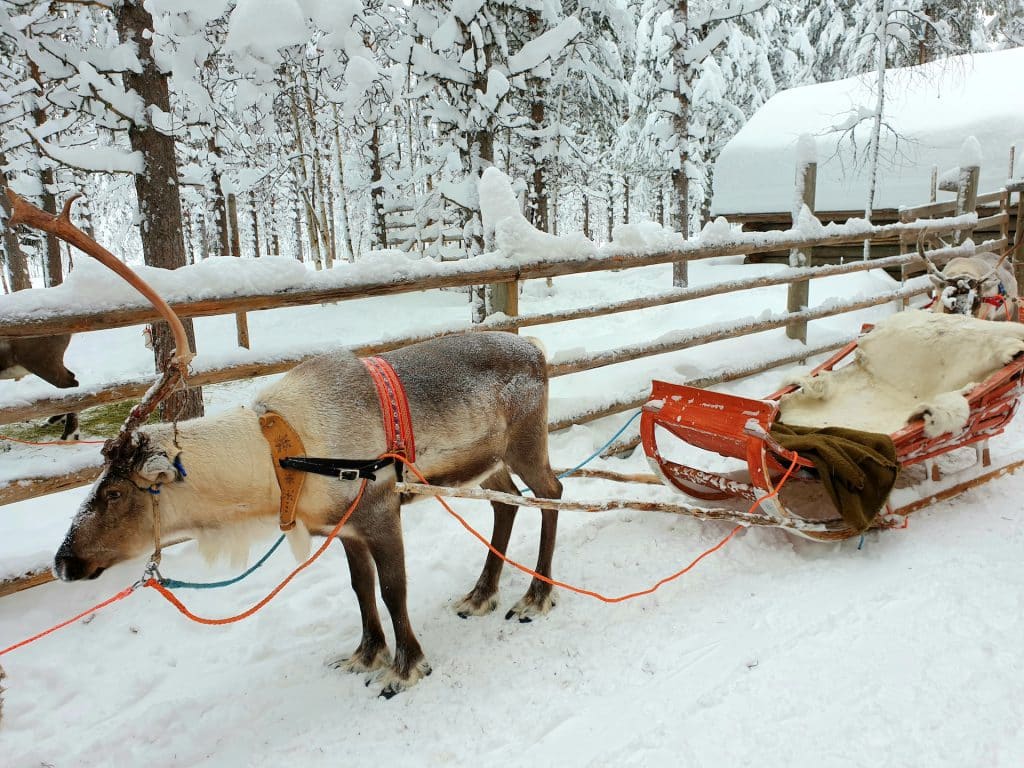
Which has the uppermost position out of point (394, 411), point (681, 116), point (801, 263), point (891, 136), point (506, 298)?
point (681, 116)

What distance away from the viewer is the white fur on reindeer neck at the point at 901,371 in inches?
140

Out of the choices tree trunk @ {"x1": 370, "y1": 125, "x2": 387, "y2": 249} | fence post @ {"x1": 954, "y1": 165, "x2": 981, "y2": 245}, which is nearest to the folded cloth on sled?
fence post @ {"x1": 954, "y1": 165, "x2": 981, "y2": 245}

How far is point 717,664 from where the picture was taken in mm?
2330

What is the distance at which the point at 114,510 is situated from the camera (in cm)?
196

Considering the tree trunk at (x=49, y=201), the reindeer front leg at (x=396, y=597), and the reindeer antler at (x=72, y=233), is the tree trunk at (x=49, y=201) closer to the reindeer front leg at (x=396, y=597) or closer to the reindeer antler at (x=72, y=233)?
the reindeer antler at (x=72, y=233)

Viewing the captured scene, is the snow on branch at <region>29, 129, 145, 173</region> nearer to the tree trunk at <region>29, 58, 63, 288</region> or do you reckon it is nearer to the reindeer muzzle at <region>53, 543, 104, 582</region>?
the reindeer muzzle at <region>53, 543, 104, 582</region>

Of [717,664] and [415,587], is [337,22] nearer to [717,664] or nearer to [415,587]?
[415,587]

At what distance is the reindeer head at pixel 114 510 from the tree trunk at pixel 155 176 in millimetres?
2390

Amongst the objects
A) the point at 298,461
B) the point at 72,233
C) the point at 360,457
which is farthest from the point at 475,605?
the point at 72,233

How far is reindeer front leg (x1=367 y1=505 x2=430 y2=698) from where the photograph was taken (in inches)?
93.4

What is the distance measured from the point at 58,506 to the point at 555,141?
1164 cm

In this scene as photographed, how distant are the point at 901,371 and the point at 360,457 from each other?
3564mm

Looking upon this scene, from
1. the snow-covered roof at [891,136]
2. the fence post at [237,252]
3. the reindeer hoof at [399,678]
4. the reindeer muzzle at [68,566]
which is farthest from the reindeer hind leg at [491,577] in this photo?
the snow-covered roof at [891,136]

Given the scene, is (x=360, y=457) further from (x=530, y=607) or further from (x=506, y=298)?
(x=506, y=298)
